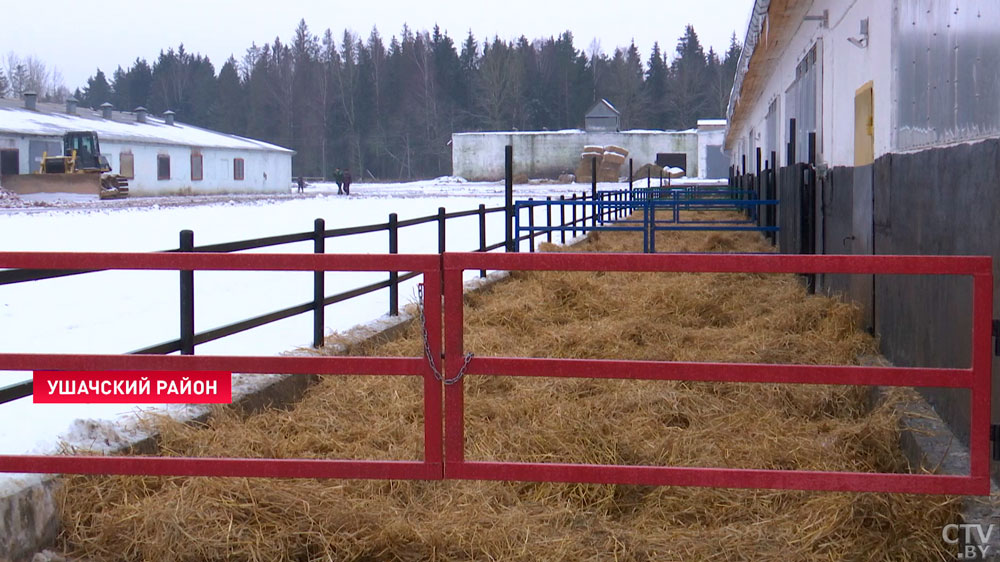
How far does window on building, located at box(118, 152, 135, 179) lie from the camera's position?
5328cm

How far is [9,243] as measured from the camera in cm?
1898

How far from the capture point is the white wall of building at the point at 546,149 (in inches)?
3014

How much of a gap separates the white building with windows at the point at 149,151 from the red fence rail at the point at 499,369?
4177 centimetres

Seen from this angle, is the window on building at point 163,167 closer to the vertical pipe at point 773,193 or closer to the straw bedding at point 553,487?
the vertical pipe at point 773,193

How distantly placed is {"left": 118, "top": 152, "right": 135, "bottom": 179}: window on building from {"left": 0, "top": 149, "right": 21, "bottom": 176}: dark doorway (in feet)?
20.6

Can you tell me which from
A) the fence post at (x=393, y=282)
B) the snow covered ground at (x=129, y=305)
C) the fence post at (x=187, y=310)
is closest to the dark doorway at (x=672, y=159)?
the snow covered ground at (x=129, y=305)

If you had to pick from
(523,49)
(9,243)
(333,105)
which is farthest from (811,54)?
(523,49)

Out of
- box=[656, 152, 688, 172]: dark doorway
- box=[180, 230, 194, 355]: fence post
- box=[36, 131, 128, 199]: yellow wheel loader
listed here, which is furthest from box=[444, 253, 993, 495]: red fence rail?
box=[656, 152, 688, 172]: dark doorway

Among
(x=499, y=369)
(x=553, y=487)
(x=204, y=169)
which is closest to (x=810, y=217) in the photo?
(x=553, y=487)

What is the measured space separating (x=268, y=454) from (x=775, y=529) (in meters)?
2.39

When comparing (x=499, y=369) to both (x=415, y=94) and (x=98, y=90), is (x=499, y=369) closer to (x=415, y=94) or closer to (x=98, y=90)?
(x=415, y=94)

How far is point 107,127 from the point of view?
187 ft

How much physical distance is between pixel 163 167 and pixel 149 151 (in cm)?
140

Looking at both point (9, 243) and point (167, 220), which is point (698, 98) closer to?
point (167, 220)
